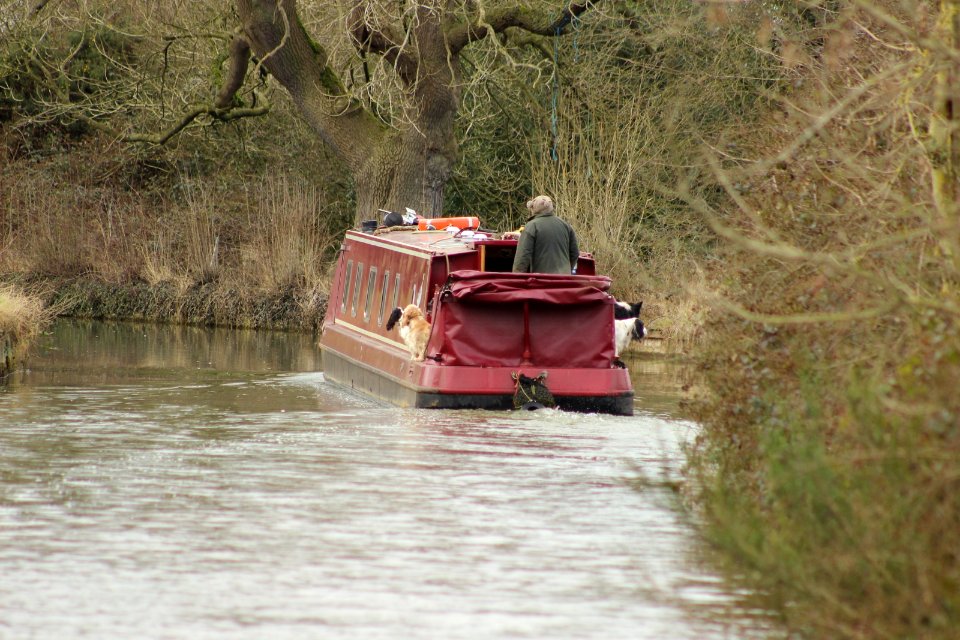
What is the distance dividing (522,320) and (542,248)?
38.2 inches

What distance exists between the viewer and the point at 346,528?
8102mm

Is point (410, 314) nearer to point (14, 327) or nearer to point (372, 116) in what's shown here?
point (14, 327)

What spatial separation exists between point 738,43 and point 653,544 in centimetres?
1800

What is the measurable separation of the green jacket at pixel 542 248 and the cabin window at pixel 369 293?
277cm

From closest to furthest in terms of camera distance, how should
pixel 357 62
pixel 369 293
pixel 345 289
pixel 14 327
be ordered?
pixel 369 293, pixel 14 327, pixel 345 289, pixel 357 62

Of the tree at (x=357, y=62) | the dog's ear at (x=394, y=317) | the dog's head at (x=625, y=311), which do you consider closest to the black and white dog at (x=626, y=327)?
the dog's head at (x=625, y=311)

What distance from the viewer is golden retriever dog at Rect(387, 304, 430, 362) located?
1384 cm

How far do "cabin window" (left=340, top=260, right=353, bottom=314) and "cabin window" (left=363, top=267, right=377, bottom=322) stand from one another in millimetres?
898

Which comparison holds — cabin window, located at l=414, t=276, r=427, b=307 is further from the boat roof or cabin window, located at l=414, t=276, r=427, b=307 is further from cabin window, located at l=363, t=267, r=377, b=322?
cabin window, located at l=363, t=267, r=377, b=322

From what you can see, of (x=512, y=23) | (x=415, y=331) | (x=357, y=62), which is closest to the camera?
(x=415, y=331)

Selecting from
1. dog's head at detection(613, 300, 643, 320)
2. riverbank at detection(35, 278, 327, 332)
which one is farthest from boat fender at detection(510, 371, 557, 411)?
riverbank at detection(35, 278, 327, 332)

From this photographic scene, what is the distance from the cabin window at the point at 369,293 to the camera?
54.1 feet

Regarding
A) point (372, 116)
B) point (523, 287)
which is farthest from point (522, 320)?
point (372, 116)

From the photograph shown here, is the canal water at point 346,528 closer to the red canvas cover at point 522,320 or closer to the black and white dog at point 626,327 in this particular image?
the red canvas cover at point 522,320
